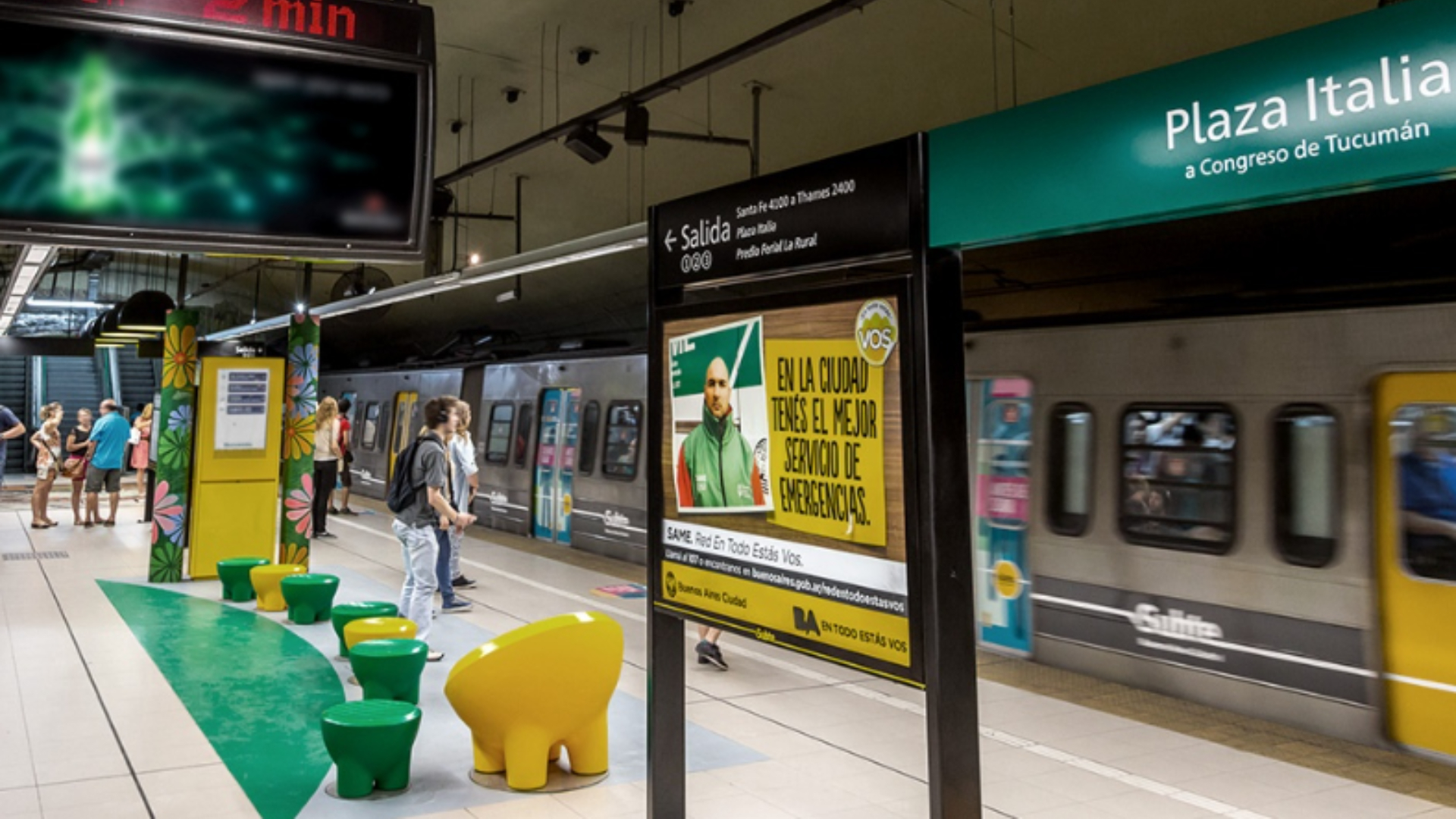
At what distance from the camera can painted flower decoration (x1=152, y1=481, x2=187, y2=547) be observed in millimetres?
9672

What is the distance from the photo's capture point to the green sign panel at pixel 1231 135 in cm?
192

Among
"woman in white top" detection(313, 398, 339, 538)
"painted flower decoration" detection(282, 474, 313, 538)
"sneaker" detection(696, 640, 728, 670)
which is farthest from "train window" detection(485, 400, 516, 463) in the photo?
"sneaker" detection(696, 640, 728, 670)

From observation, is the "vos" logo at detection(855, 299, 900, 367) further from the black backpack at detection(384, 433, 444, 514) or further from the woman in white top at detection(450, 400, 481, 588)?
the woman in white top at detection(450, 400, 481, 588)

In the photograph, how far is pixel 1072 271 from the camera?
495 inches

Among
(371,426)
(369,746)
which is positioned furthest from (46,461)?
(369,746)

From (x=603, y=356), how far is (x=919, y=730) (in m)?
7.80

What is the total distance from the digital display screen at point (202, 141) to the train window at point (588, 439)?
9.19 metres

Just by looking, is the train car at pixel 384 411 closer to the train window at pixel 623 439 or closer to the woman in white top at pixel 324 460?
the woman in white top at pixel 324 460

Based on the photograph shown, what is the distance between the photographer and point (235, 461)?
393 inches

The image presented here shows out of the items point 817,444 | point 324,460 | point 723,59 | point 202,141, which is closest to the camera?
point 202,141

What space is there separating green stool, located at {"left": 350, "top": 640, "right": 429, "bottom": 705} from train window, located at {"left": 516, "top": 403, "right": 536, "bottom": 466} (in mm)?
8614

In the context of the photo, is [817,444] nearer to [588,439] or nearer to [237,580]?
[237,580]

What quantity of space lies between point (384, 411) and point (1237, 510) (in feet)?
55.5

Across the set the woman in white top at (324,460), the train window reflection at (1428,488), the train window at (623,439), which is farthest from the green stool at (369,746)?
the woman in white top at (324,460)
